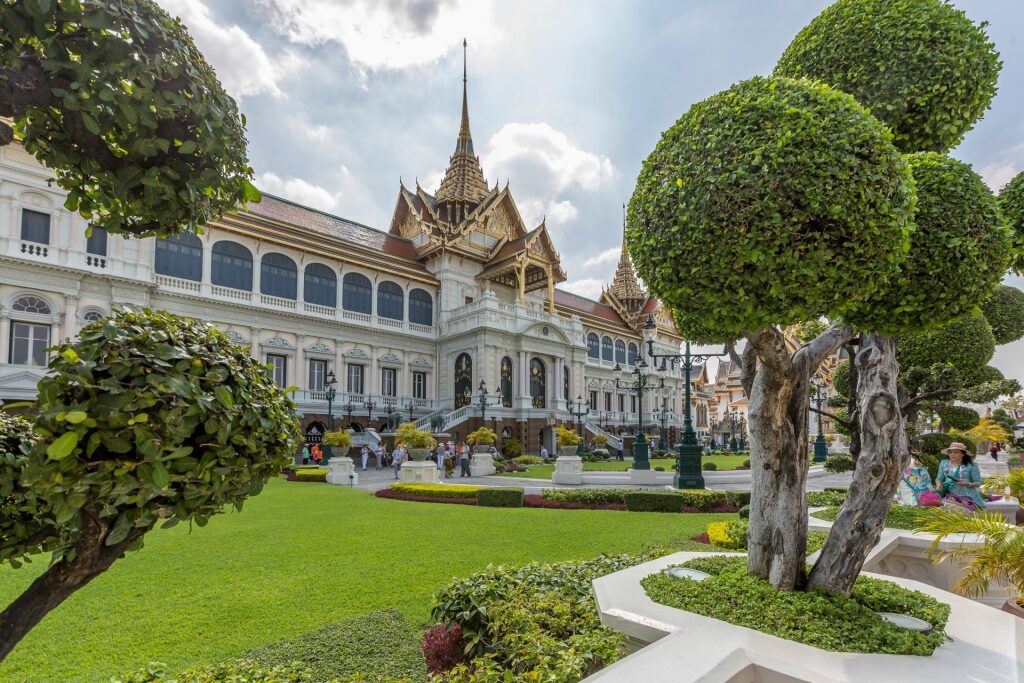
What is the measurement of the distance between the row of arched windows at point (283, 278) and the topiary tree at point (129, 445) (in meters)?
26.3

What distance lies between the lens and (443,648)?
4219 millimetres

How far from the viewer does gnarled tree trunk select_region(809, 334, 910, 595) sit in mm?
4043

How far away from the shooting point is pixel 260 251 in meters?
28.8

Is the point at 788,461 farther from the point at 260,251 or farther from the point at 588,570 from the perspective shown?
the point at 260,251

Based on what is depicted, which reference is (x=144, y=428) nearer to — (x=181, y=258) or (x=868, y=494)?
(x=868, y=494)

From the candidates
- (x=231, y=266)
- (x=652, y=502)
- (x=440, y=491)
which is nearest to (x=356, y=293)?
(x=231, y=266)

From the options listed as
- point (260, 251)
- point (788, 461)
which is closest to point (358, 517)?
point (788, 461)

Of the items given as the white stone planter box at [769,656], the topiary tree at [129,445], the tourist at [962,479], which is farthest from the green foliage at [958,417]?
the topiary tree at [129,445]

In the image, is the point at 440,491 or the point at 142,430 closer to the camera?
the point at 142,430

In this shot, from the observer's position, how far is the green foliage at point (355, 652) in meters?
3.97

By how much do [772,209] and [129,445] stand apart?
3.35 m

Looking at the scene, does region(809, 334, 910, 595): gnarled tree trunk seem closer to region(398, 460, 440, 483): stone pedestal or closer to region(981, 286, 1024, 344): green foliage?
region(981, 286, 1024, 344): green foliage

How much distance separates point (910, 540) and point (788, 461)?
323cm

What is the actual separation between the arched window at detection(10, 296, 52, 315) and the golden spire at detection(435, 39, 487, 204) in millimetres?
24072
